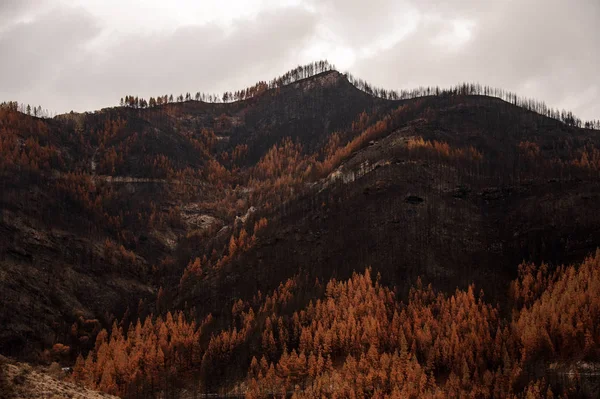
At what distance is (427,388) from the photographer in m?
122

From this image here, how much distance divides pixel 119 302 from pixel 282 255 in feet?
166

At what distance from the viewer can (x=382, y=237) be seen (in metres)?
174

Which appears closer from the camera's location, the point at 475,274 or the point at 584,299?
the point at 584,299

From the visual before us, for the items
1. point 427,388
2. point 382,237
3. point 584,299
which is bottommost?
point 427,388

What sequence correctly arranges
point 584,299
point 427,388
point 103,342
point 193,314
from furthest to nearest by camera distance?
point 193,314 → point 103,342 → point 584,299 → point 427,388

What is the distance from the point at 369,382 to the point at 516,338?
3473cm

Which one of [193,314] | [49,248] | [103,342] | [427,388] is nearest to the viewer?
[427,388]

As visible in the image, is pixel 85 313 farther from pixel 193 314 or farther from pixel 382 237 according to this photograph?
pixel 382 237

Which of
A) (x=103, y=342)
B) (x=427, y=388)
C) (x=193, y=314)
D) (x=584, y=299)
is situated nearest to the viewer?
(x=427, y=388)

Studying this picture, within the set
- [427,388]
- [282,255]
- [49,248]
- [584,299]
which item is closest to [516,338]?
[584,299]

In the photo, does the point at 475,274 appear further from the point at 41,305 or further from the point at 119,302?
the point at 41,305

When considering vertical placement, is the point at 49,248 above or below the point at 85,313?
above

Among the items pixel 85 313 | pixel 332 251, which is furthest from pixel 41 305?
pixel 332 251

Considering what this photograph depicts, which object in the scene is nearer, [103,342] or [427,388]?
[427,388]
